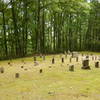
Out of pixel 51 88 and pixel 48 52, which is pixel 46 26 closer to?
pixel 48 52

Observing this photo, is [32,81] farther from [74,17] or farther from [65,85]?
[74,17]

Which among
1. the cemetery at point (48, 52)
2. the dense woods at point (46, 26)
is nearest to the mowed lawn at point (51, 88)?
the cemetery at point (48, 52)

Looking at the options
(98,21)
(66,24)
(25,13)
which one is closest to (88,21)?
(98,21)

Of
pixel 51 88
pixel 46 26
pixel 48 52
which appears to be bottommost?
pixel 48 52

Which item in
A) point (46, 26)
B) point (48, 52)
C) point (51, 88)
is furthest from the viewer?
point (46, 26)

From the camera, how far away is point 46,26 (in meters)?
39.0

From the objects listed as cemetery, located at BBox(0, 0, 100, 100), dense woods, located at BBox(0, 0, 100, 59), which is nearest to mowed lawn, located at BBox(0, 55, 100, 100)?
cemetery, located at BBox(0, 0, 100, 100)

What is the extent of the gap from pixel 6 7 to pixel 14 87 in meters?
18.7

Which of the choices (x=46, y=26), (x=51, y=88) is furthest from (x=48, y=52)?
(x=51, y=88)

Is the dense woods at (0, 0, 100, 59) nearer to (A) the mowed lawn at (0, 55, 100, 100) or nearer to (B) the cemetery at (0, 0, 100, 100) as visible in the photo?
(B) the cemetery at (0, 0, 100, 100)

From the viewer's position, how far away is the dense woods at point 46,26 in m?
26.1

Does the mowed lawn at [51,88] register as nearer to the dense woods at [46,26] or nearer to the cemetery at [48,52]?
the cemetery at [48,52]

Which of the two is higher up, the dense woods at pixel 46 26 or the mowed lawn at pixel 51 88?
the dense woods at pixel 46 26

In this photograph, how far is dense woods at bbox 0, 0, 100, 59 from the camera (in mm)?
26109
